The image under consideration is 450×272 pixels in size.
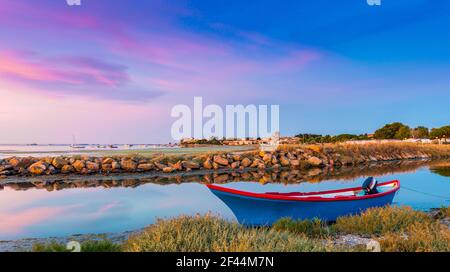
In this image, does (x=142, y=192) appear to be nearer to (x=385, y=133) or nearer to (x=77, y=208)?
(x=77, y=208)

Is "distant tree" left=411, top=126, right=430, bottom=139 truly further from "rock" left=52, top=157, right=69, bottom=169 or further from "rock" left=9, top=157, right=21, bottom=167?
"rock" left=9, top=157, right=21, bottom=167

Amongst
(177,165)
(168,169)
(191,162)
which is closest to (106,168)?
(168,169)

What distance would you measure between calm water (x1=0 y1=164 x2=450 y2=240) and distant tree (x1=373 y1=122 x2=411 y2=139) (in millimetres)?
69810

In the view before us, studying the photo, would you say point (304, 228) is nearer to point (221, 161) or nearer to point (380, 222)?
point (380, 222)

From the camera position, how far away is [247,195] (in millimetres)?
8859

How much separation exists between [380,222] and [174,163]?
18.4 metres

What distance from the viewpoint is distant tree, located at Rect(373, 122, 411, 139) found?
267 ft

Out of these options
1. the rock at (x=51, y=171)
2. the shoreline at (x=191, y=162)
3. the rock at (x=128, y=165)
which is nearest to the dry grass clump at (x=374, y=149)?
the shoreline at (x=191, y=162)

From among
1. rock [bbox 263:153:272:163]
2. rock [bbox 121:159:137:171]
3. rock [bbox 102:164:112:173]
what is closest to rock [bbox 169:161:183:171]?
rock [bbox 121:159:137:171]

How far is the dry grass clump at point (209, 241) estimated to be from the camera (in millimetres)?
5070

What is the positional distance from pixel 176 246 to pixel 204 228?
3.27ft

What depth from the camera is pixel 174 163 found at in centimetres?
2514

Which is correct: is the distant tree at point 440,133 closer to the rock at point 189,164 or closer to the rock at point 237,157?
the rock at point 237,157
